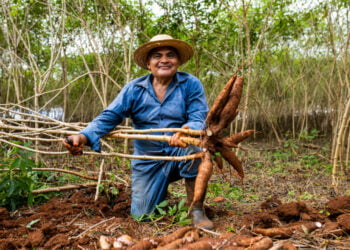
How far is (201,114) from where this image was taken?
2.54 meters

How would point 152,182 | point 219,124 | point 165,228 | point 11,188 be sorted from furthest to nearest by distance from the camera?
point 152,182 → point 11,188 → point 165,228 → point 219,124

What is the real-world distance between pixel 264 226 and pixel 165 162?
99 centimetres

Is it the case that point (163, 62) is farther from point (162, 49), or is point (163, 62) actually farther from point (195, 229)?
point (195, 229)

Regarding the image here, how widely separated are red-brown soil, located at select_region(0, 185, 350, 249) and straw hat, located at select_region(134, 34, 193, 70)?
1412 mm

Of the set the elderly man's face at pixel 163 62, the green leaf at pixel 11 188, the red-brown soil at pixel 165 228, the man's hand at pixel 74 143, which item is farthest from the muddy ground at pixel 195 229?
the elderly man's face at pixel 163 62

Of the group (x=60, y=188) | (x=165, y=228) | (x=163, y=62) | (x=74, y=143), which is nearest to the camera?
(x=74, y=143)

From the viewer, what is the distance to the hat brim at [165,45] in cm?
255

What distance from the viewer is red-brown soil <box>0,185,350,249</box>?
1.74 metres

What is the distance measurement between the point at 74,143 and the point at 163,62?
1.04 m

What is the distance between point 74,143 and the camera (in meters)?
2.08

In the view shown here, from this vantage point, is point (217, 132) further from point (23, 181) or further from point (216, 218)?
point (23, 181)

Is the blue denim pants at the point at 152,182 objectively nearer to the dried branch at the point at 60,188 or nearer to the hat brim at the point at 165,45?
the dried branch at the point at 60,188

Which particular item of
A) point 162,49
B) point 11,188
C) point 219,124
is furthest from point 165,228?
point 162,49

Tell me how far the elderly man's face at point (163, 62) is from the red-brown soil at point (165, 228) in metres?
1.26
